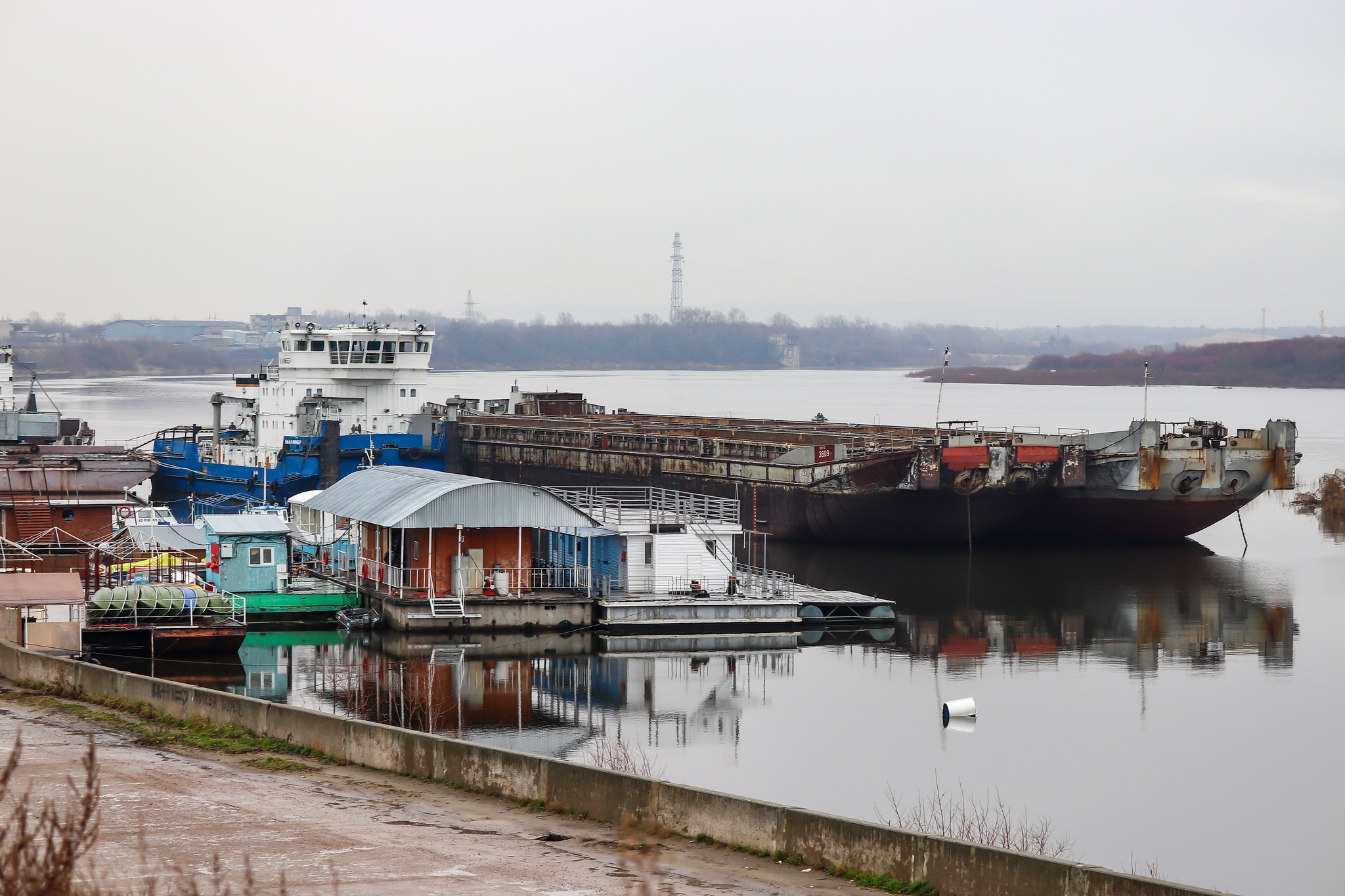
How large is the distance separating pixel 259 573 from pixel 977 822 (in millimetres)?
18691

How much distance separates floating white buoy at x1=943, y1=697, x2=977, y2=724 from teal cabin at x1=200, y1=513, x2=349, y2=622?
46.4 feet

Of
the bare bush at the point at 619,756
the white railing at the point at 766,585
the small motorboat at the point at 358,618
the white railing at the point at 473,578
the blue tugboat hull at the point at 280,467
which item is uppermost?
the blue tugboat hull at the point at 280,467

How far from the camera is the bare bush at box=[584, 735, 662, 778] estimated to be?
1925 cm

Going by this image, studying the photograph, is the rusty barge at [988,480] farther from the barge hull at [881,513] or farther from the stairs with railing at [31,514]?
the stairs with railing at [31,514]

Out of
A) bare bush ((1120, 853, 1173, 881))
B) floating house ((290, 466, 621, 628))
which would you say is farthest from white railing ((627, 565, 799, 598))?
bare bush ((1120, 853, 1173, 881))

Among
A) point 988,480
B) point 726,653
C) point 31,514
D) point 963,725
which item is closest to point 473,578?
point 726,653

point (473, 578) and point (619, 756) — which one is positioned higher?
point (473, 578)

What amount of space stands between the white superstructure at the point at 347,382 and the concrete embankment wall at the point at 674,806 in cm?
3599

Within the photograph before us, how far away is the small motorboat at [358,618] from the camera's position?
30.1 metres

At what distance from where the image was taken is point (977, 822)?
18.0 m

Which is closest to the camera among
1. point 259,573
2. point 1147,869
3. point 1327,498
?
point 1147,869

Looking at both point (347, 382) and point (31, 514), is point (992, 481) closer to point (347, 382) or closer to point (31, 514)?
point (347, 382)

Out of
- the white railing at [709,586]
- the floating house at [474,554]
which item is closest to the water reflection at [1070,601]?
the white railing at [709,586]

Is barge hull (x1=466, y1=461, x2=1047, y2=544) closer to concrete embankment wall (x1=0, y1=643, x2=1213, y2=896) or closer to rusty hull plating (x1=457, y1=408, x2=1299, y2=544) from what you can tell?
rusty hull plating (x1=457, y1=408, x2=1299, y2=544)
